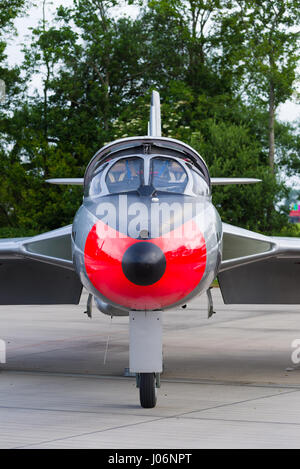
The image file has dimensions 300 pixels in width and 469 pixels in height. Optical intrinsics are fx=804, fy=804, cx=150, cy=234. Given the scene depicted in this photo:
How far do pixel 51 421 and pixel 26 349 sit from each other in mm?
6709

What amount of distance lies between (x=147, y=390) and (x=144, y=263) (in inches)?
64.9

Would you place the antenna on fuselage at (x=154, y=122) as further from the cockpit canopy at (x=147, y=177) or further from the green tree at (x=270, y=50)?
the green tree at (x=270, y=50)

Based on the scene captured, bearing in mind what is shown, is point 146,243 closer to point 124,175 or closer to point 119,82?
point 124,175

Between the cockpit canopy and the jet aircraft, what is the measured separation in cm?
1

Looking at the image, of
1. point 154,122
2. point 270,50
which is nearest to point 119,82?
point 270,50

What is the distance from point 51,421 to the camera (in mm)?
7852

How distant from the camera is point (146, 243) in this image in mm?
7344

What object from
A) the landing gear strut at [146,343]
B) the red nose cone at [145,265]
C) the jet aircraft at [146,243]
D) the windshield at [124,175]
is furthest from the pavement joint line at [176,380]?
the windshield at [124,175]

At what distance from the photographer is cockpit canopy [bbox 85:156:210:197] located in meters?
8.37

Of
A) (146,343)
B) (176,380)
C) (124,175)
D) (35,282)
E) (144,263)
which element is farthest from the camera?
(35,282)

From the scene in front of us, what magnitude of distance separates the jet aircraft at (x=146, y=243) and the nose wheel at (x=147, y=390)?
1cm

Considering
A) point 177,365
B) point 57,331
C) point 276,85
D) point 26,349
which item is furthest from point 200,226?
point 276,85

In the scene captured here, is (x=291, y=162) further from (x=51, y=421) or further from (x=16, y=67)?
(x=51, y=421)

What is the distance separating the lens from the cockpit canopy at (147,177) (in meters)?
8.37
